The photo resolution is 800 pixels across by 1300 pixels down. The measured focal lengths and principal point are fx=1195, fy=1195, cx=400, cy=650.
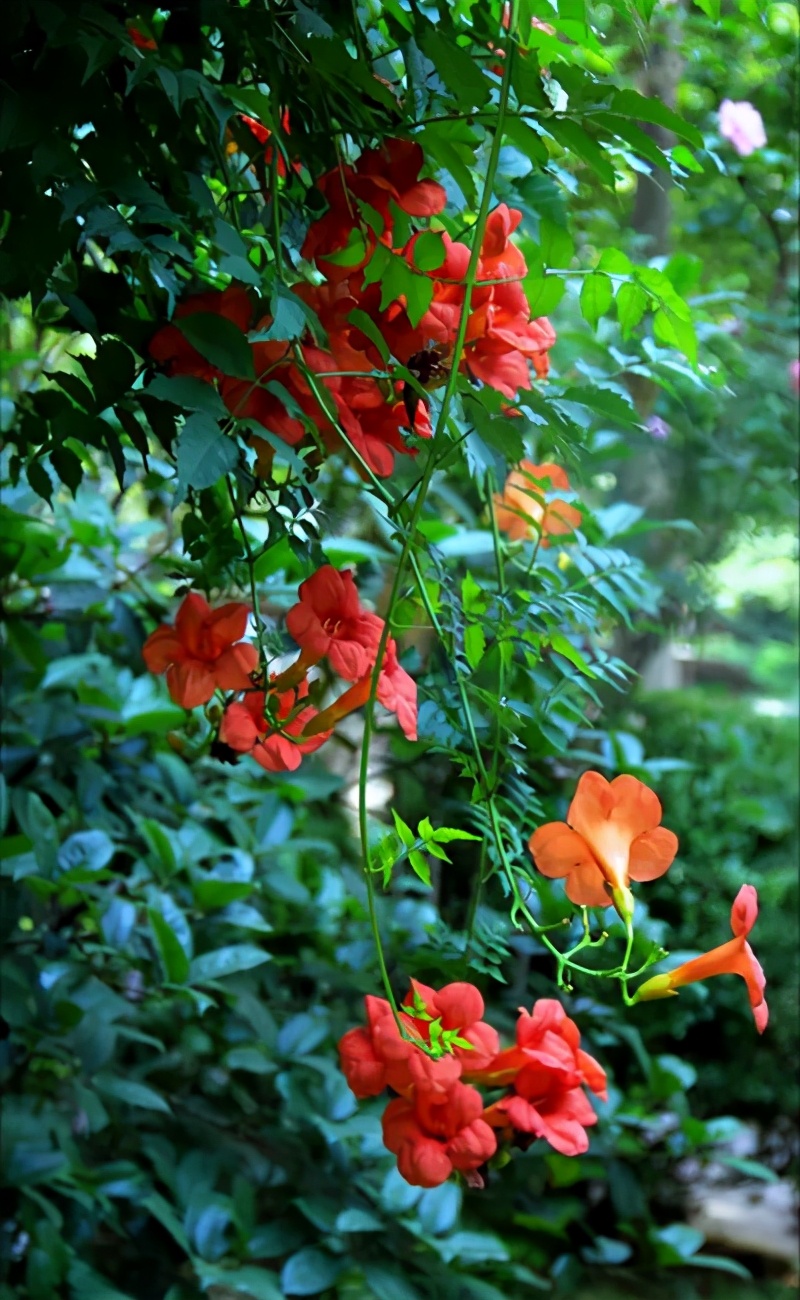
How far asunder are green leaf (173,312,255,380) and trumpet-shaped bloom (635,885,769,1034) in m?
A: 0.27

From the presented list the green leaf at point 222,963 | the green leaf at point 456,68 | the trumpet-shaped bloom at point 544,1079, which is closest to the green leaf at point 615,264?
the green leaf at point 456,68

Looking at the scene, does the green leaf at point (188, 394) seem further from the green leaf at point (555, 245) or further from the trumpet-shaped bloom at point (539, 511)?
the trumpet-shaped bloom at point (539, 511)

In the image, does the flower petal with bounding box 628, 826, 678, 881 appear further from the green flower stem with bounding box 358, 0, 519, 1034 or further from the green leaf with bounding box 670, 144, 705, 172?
the green leaf with bounding box 670, 144, 705, 172

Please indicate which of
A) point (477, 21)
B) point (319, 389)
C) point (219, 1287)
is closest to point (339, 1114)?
point (219, 1287)

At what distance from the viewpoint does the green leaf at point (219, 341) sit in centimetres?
45

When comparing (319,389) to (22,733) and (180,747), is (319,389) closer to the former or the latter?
(180,747)

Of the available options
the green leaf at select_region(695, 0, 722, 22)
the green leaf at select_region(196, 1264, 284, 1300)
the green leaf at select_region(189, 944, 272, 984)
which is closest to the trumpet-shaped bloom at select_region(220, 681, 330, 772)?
the green leaf at select_region(695, 0, 722, 22)

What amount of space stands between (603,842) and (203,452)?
8.3 inches

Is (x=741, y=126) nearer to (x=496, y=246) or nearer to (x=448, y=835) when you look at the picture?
(x=496, y=246)

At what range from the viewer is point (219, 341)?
0.45 meters

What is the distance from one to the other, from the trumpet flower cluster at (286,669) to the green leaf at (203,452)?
75 mm

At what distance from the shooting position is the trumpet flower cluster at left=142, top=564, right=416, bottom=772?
19.8 inches

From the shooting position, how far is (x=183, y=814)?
4.00 feet

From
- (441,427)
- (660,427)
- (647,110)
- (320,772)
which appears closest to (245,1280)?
(320,772)
